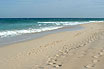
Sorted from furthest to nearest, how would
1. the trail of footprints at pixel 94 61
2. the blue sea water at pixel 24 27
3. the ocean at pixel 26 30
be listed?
the blue sea water at pixel 24 27 → the ocean at pixel 26 30 → the trail of footprints at pixel 94 61

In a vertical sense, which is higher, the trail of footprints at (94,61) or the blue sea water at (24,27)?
the trail of footprints at (94,61)

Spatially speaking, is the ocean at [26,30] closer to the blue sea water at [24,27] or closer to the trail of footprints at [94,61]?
the blue sea water at [24,27]

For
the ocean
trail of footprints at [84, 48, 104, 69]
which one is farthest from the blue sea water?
trail of footprints at [84, 48, 104, 69]

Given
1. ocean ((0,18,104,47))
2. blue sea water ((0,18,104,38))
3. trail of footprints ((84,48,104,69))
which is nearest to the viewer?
trail of footprints ((84,48,104,69))

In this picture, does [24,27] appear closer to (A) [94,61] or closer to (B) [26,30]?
(B) [26,30]

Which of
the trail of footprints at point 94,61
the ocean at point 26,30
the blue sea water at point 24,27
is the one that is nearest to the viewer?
the trail of footprints at point 94,61

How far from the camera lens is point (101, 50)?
6.50 m

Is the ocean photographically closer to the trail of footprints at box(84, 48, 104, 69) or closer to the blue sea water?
the blue sea water

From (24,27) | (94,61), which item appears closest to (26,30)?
(24,27)

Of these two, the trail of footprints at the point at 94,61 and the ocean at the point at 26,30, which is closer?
the trail of footprints at the point at 94,61

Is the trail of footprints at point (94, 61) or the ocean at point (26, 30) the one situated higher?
the trail of footprints at point (94, 61)

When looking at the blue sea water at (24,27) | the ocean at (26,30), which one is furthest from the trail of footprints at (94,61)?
the blue sea water at (24,27)

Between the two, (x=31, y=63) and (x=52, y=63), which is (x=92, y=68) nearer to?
(x=52, y=63)

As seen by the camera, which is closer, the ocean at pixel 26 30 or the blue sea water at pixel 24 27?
the ocean at pixel 26 30
